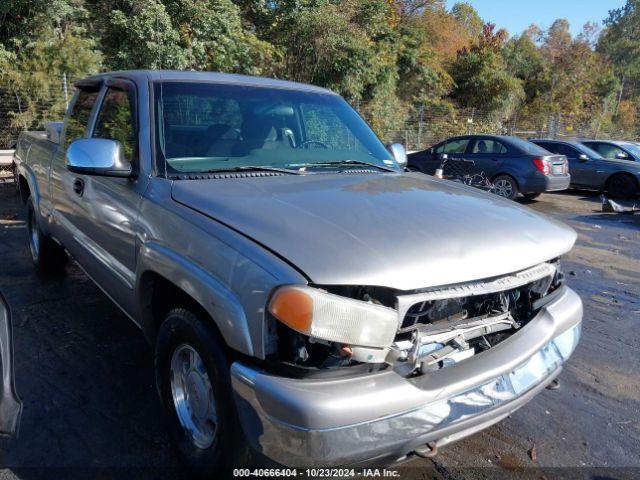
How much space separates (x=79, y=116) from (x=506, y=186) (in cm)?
978

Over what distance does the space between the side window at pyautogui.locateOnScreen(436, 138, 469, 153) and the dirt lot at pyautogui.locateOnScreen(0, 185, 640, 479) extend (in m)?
7.89

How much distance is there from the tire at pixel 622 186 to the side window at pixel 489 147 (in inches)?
128

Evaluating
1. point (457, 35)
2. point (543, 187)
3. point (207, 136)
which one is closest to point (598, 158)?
point (543, 187)

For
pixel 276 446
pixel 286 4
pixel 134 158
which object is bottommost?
pixel 276 446

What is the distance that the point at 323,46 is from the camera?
57.2 feet

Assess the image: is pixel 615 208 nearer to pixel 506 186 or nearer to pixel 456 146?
pixel 506 186

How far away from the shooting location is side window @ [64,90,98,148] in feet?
12.7

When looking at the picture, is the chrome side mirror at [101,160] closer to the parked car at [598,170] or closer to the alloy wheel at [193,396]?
the alloy wheel at [193,396]

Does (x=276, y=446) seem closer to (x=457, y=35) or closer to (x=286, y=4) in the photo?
(x=286, y=4)

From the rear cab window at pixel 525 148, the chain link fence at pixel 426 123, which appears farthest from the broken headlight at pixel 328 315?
the rear cab window at pixel 525 148

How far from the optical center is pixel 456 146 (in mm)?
12680

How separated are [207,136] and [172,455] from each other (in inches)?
68.6

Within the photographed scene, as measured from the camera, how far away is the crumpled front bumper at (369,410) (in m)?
1.76

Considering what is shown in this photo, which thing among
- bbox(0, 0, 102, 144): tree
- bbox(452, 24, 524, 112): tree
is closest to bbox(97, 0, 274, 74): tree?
bbox(0, 0, 102, 144): tree
